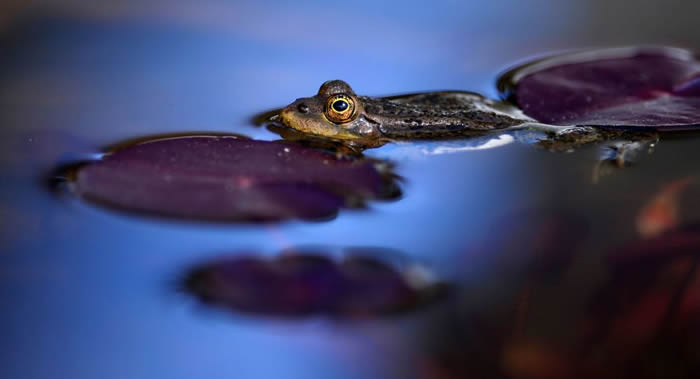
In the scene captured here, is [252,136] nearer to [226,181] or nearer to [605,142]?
[226,181]

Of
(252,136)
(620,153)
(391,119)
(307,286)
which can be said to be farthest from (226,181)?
(620,153)

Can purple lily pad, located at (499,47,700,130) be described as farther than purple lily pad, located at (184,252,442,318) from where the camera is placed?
Yes

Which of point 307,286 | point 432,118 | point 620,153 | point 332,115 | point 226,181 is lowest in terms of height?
point 307,286

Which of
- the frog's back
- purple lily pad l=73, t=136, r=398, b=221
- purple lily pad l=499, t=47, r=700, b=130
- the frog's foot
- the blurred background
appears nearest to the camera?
the blurred background

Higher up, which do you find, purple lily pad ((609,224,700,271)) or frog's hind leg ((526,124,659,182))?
frog's hind leg ((526,124,659,182))

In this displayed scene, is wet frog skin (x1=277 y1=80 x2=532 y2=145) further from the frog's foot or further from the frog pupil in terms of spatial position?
the frog's foot

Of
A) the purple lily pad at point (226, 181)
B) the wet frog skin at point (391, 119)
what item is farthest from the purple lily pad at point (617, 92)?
the purple lily pad at point (226, 181)

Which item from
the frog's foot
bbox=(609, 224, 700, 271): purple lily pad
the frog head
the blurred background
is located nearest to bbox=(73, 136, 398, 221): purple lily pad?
the blurred background
